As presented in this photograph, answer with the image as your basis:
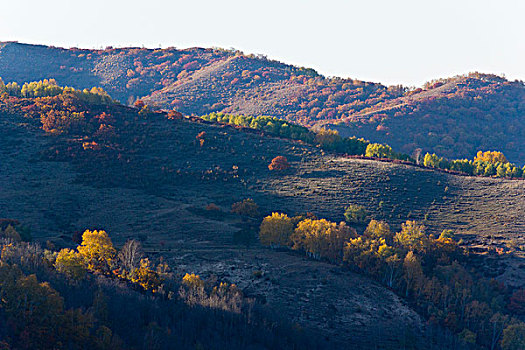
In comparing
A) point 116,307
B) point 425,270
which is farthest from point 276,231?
point 116,307

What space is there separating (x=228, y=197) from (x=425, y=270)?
43.6m

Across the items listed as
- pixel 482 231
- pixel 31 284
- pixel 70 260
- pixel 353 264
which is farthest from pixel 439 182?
pixel 31 284

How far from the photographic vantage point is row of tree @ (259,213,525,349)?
71.8 metres

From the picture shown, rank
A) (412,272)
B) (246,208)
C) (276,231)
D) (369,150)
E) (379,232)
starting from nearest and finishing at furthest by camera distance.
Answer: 1. (412,272)
2. (276,231)
3. (379,232)
4. (246,208)
5. (369,150)

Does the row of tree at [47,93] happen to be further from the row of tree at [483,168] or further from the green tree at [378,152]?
the row of tree at [483,168]

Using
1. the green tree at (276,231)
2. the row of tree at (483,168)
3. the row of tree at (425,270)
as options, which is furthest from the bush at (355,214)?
the row of tree at (483,168)

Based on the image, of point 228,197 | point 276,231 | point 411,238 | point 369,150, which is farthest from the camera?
point 369,150

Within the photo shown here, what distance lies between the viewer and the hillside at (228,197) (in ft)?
243

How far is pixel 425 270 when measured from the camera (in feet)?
276

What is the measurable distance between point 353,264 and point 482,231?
29738mm

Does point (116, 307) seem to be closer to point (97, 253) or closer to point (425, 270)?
point (97, 253)

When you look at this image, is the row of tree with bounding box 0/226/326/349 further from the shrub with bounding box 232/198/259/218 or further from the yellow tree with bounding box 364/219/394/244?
the shrub with bounding box 232/198/259/218

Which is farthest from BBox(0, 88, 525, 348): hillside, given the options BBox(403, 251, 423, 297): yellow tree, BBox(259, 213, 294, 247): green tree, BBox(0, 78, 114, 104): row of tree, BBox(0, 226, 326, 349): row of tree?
BBox(0, 226, 326, 349): row of tree

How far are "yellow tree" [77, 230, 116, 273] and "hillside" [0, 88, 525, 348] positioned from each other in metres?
9.35
